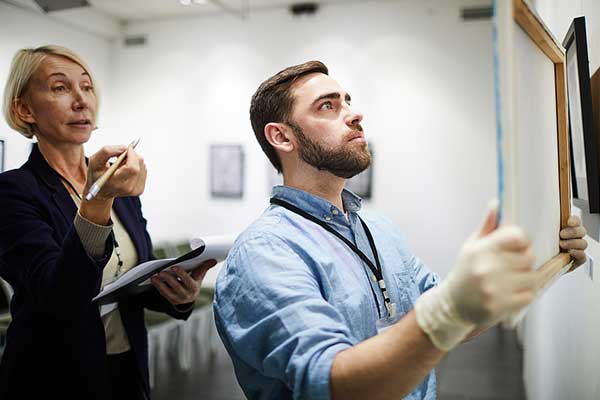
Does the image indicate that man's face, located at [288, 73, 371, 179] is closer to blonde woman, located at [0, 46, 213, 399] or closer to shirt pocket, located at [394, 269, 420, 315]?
shirt pocket, located at [394, 269, 420, 315]

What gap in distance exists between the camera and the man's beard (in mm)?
1277

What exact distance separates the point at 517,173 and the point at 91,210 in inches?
34.1

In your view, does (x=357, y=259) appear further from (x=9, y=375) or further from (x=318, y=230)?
(x=9, y=375)

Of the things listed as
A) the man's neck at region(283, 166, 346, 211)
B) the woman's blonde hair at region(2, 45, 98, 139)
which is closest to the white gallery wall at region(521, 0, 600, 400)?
the man's neck at region(283, 166, 346, 211)

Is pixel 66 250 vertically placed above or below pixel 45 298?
above

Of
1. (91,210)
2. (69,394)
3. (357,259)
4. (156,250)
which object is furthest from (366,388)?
(156,250)

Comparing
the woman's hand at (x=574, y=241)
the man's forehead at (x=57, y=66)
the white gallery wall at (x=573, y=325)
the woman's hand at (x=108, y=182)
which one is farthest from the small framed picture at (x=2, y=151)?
the white gallery wall at (x=573, y=325)

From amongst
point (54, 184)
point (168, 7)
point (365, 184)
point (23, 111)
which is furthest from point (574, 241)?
point (365, 184)

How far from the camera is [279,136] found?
1.37 metres

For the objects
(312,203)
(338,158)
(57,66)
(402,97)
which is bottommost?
(312,203)

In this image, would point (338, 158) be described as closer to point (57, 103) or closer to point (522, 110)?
point (522, 110)

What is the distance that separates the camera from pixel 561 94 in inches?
42.1

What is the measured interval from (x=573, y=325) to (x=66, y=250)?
1.61 m

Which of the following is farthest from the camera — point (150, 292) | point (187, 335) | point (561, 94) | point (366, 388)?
point (187, 335)
